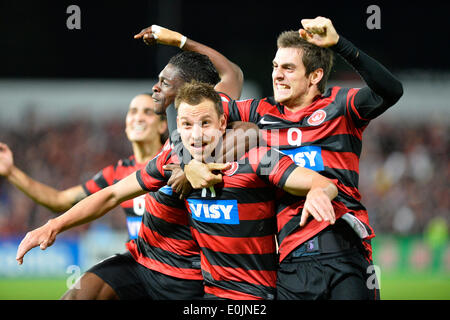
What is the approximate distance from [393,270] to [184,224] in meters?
8.22

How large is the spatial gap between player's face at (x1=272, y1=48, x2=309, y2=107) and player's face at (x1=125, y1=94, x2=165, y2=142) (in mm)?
2024

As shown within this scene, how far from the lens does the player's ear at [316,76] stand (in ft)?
13.3

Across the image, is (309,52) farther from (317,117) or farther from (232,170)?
(232,170)

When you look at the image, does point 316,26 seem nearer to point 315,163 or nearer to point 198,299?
point 315,163

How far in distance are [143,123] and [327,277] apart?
280 centimetres

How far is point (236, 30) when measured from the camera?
1603cm

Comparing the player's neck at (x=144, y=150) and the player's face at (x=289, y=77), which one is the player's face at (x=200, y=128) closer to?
the player's face at (x=289, y=77)

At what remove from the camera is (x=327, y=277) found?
3.54m

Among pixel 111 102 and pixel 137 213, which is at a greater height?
pixel 111 102

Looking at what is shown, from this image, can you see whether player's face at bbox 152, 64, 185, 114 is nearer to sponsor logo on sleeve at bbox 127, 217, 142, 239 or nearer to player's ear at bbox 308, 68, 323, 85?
player's ear at bbox 308, 68, 323, 85

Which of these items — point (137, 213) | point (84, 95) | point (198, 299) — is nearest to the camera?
point (198, 299)

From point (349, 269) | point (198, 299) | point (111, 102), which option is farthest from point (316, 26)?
point (111, 102)

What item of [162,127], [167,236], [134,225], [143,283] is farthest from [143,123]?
[143,283]

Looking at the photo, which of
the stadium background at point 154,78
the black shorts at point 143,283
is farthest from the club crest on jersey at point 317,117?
the stadium background at point 154,78
